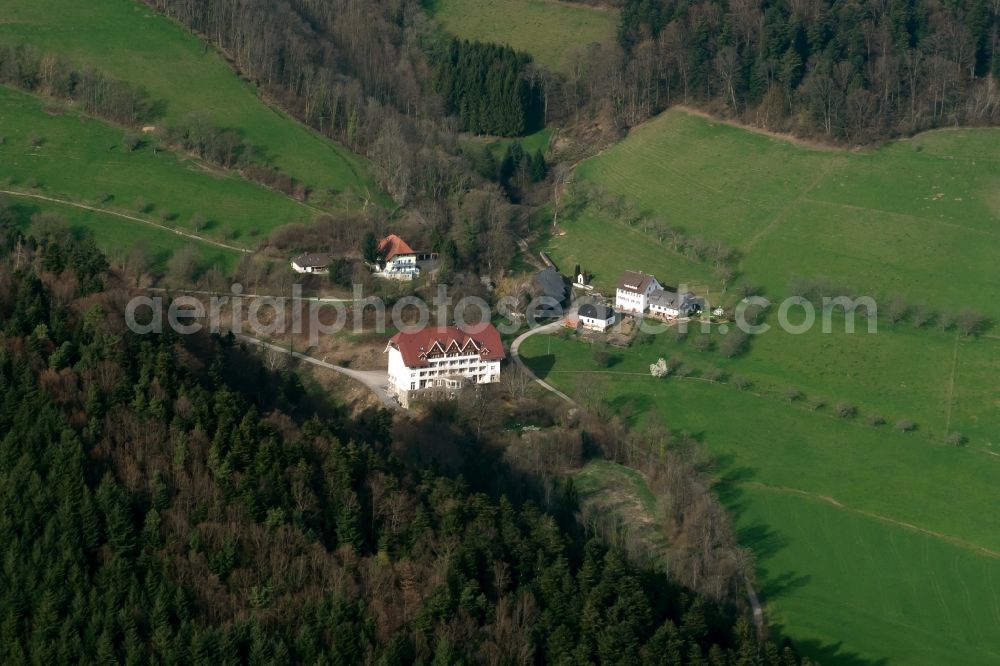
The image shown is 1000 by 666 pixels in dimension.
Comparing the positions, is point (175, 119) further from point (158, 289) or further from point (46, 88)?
point (158, 289)

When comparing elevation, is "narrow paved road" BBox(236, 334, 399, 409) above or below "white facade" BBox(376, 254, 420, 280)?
below

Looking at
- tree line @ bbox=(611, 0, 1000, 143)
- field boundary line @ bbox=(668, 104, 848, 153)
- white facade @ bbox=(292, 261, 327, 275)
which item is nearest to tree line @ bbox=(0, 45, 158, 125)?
white facade @ bbox=(292, 261, 327, 275)

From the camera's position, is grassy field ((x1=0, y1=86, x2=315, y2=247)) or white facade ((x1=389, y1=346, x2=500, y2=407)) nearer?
A: white facade ((x1=389, y1=346, x2=500, y2=407))

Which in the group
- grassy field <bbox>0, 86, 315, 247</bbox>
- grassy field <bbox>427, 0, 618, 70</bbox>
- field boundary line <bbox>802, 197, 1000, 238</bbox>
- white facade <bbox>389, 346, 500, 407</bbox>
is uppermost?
grassy field <bbox>427, 0, 618, 70</bbox>

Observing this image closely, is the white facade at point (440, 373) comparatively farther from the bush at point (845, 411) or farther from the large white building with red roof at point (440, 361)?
the bush at point (845, 411)

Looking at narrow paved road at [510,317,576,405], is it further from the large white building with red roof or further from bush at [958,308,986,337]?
bush at [958,308,986,337]

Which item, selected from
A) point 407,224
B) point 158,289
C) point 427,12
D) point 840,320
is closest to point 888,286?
point 840,320

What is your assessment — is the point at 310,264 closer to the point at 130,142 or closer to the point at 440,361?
the point at 440,361
